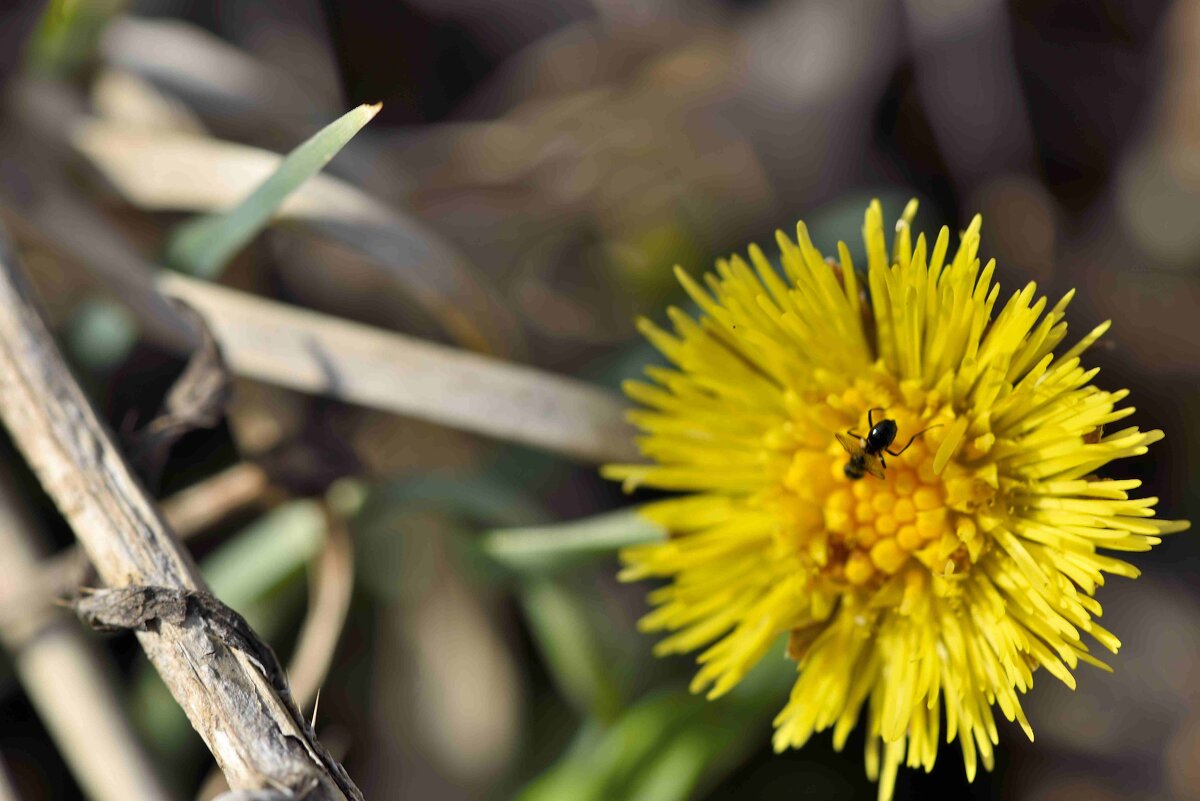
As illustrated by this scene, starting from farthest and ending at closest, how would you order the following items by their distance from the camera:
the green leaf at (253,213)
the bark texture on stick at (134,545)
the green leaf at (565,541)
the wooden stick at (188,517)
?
the wooden stick at (188,517), the green leaf at (565,541), the green leaf at (253,213), the bark texture on stick at (134,545)

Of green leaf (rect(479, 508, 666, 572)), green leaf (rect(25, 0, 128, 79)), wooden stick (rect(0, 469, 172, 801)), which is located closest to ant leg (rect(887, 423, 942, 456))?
green leaf (rect(479, 508, 666, 572))

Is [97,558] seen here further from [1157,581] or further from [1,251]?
[1157,581]

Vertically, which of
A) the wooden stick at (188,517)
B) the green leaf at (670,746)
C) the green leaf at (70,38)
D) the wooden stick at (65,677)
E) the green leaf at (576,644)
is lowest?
the green leaf at (670,746)

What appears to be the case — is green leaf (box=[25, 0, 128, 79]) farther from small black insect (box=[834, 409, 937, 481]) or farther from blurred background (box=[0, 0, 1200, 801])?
small black insect (box=[834, 409, 937, 481])

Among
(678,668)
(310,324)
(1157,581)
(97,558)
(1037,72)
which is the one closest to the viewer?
(97,558)

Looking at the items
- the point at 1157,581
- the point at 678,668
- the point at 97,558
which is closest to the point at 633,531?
the point at 678,668

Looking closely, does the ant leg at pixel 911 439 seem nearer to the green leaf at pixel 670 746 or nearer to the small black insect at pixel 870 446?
the small black insect at pixel 870 446

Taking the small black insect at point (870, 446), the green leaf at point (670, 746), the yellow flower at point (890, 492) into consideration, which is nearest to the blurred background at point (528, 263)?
the green leaf at point (670, 746)

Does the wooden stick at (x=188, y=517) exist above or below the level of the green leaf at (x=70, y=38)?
below

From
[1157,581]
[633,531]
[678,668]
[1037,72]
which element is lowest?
[1157,581]
